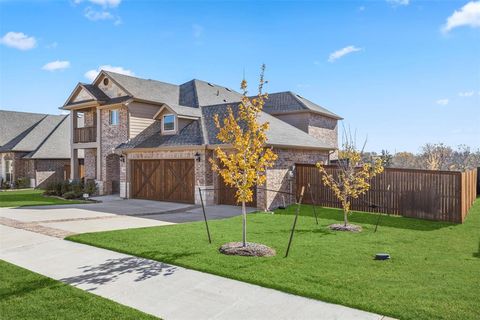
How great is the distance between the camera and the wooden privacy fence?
12516mm

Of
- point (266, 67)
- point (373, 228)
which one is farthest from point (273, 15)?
point (373, 228)

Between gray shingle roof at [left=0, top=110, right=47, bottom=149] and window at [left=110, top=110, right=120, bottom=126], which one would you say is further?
gray shingle roof at [left=0, top=110, right=47, bottom=149]

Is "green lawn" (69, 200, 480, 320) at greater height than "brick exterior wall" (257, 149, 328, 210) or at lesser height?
lesser

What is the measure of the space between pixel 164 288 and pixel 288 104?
2285 cm

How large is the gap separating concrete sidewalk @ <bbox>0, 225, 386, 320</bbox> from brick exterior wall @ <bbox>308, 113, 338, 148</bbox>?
68.5 feet

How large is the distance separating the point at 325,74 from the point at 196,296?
15344 millimetres

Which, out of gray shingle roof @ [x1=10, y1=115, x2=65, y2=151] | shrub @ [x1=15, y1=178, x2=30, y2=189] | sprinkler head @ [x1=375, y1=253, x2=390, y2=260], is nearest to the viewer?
sprinkler head @ [x1=375, y1=253, x2=390, y2=260]

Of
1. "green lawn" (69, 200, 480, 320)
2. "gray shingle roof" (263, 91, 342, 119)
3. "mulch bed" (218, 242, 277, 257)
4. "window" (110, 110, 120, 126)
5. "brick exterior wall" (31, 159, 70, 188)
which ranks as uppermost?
"gray shingle roof" (263, 91, 342, 119)

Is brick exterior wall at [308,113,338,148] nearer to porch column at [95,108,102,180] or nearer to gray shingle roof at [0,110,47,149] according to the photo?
porch column at [95,108,102,180]

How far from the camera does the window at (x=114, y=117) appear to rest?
2193cm

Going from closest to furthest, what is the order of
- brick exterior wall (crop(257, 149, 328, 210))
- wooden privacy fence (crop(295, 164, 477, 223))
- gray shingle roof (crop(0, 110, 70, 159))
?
wooden privacy fence (crop(295, 164, 477, 223)), brick exterior wall (crop(257, 149, 328, 210)), gray shingle roof (crop(0, 110, 70, 159))

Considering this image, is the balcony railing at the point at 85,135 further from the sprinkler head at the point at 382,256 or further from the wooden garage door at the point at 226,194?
the sprinkler head at the point at 382,256

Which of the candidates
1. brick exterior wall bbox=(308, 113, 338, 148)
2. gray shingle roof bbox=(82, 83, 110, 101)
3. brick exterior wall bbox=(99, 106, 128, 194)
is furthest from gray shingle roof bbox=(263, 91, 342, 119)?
gray shingle roof bbox=(82, 83, 110, 101)

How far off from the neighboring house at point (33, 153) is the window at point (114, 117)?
10.1 metres
